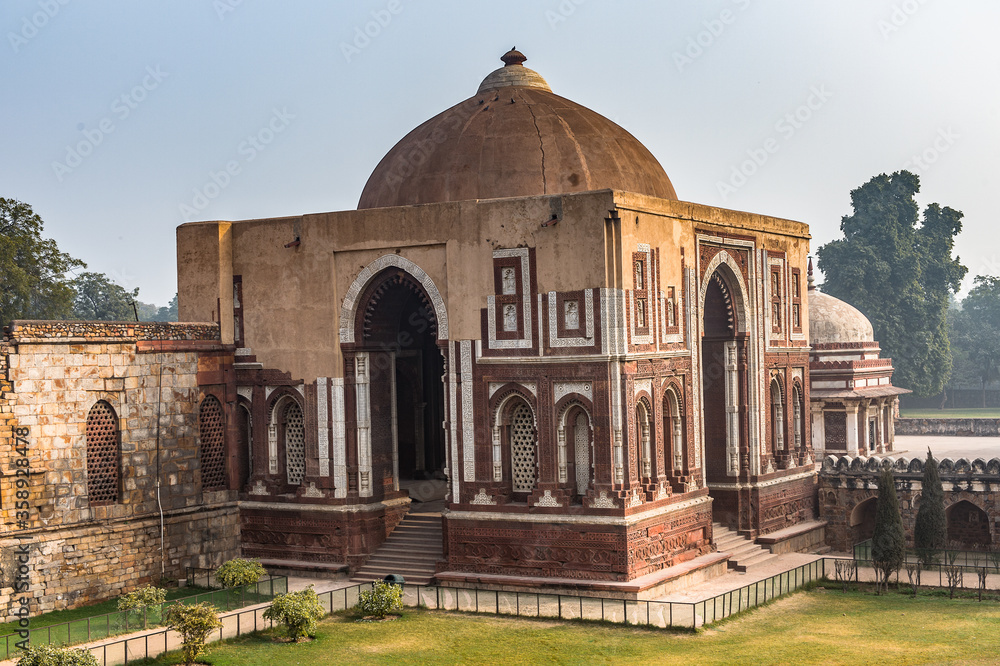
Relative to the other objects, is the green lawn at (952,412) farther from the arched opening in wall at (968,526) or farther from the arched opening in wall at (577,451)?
the arched opening in wall at (577,451)

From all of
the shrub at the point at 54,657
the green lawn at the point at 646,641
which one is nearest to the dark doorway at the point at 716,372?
the green lawn at the point at 646,641

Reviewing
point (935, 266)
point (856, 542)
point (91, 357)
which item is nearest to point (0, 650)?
point (91, 357)

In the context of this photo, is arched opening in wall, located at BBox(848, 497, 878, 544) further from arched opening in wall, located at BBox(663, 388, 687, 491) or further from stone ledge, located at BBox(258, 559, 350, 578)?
stone ledge, located at BBox(258, 559, 350, 578)

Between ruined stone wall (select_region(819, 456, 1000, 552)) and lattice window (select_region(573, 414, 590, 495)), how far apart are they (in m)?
10.9

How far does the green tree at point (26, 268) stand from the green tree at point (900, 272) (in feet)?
134

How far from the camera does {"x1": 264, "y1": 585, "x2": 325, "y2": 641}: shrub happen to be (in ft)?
71.6

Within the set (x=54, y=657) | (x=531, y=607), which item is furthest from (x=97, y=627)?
(x=531, y=607)

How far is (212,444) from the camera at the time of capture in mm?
27875

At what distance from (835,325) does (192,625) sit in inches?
1161

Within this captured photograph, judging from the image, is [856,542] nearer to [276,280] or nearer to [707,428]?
[707,428]

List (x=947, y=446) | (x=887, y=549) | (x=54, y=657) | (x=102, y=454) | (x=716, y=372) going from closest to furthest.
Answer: (x=54, y=657), (x=102, y=454), (x=887, y=549), (x=716, y=372), (x=947, y=446)

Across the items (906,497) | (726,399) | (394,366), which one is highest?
(394,366)

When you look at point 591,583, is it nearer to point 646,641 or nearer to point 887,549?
point 646,641

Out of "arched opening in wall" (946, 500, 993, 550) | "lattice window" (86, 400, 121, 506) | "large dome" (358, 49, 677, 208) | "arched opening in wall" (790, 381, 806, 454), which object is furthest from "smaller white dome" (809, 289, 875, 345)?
"lattice window" (86, 400, 121, 506)
